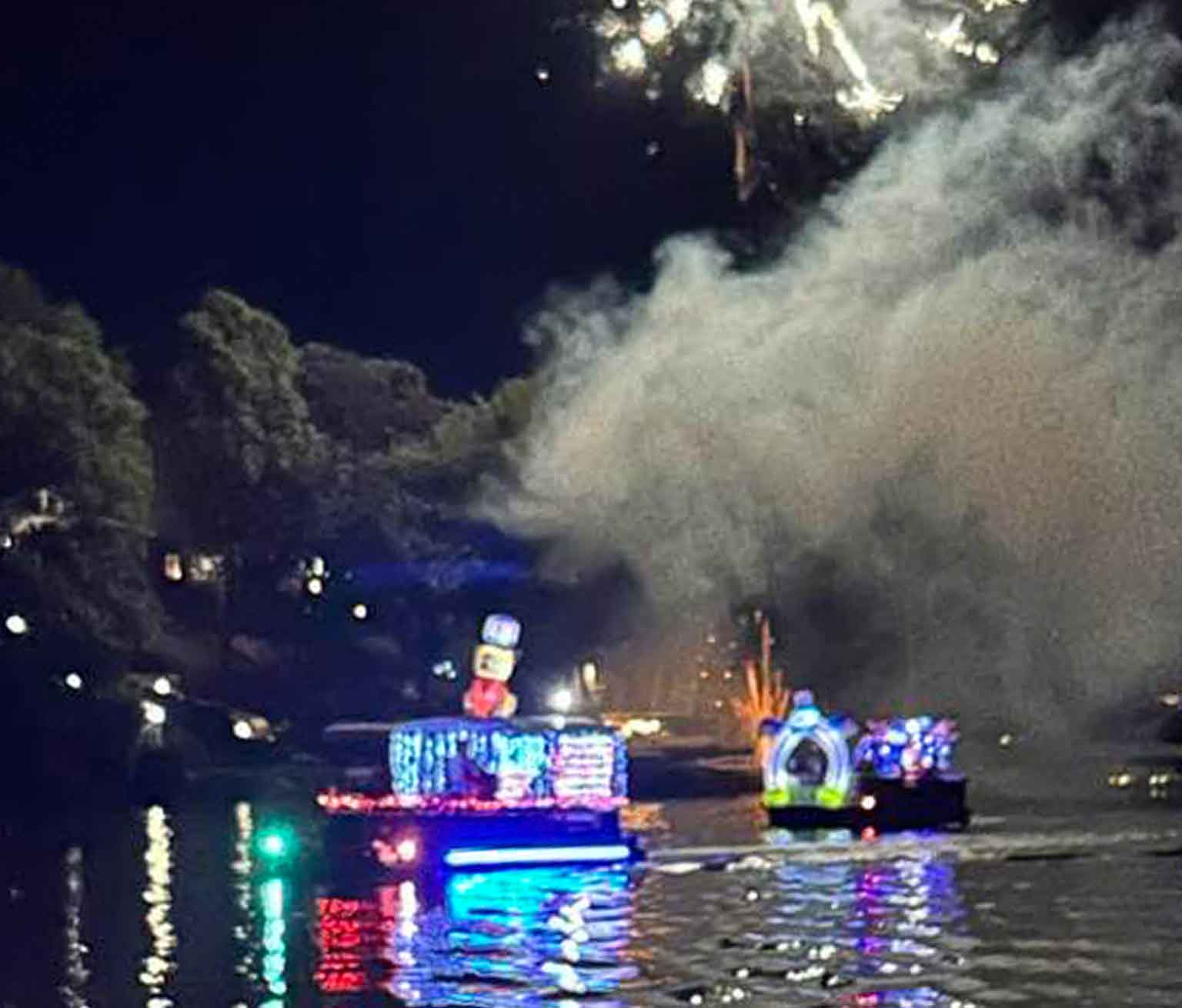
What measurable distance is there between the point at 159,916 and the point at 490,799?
21.4 ft

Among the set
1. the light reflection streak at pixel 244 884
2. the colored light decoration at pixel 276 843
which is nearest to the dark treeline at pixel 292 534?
the light reflection streak at pixel 244 884

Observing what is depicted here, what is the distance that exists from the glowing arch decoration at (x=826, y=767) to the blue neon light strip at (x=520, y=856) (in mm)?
7946

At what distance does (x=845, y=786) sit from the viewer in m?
43.1

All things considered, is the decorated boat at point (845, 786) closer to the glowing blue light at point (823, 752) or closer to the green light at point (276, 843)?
the glowing blue light at point (823, 752)

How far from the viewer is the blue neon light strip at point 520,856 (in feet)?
117

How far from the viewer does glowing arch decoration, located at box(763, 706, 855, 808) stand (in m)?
43.0

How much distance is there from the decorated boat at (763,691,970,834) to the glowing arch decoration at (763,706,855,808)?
0.04 ft

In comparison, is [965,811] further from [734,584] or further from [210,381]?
[210,381]

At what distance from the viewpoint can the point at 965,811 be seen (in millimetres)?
43688

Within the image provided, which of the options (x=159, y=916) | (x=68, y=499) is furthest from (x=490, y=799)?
(x=68, y=499)

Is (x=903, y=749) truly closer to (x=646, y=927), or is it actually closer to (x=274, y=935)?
(x=646, y=927)

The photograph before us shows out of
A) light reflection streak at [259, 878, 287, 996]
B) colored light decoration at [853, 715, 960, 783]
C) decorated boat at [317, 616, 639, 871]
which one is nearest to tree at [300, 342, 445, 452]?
colored light decoration at [853, 715, 960, 783]

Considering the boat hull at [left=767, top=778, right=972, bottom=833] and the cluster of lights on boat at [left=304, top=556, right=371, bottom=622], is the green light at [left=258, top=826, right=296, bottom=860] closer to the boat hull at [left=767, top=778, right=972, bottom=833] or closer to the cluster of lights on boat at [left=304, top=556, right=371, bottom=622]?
the boat hull at [left=767, top=778, right=972, bottom=833]

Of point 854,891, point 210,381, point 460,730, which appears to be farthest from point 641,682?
point 854,891
